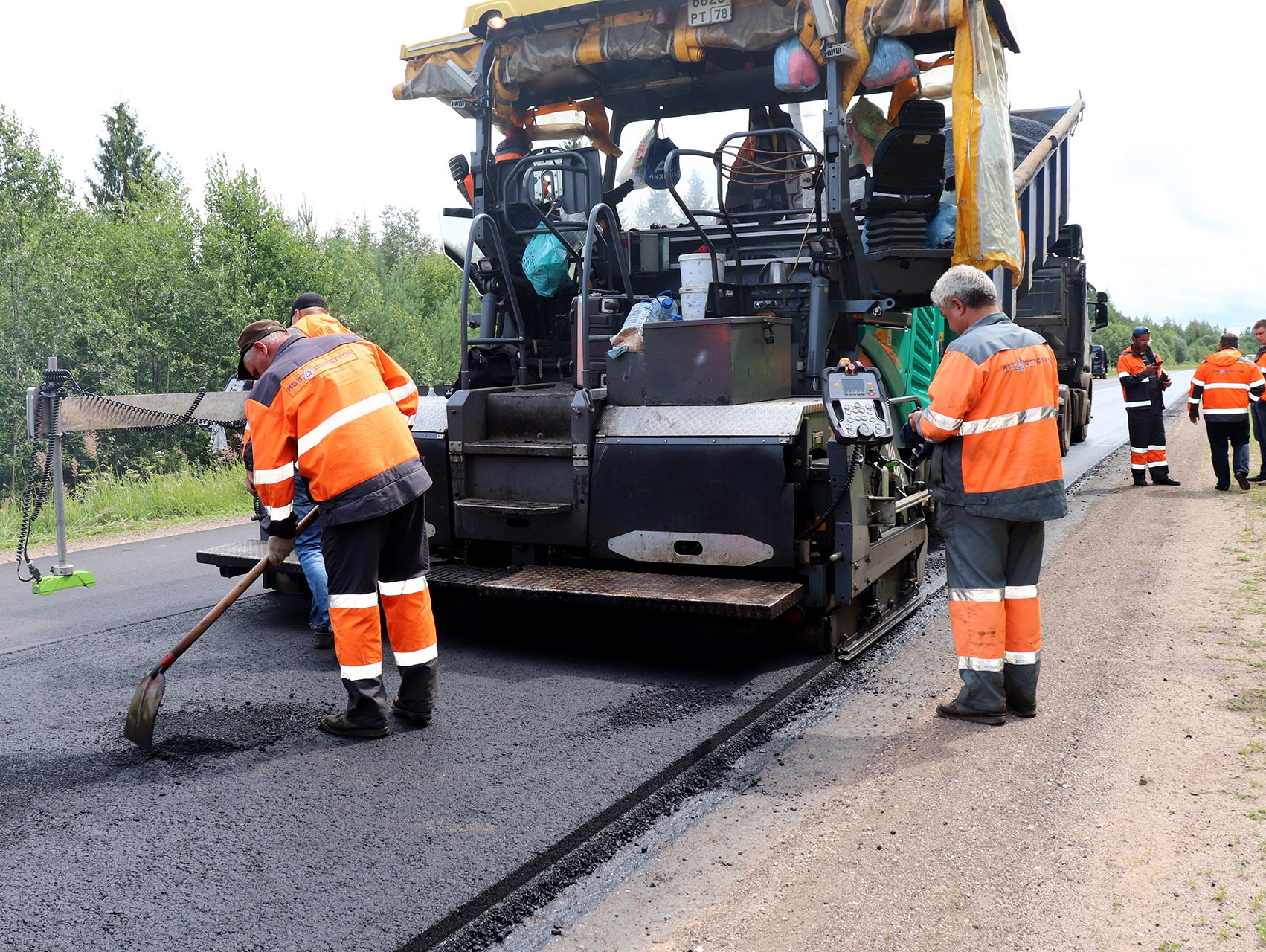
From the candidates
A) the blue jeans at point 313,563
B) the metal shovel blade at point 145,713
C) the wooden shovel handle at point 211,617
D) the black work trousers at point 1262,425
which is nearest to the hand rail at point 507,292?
the blue jeans at point 313,563

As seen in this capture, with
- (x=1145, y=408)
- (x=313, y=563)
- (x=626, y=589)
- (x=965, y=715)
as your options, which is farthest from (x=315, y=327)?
(x=1145, y=408)

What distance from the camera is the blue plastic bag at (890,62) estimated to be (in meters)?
4.96

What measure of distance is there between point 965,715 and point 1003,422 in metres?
1.13

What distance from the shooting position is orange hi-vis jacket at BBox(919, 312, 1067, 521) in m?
3.88

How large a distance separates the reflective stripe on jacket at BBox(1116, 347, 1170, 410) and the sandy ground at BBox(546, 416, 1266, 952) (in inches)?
256

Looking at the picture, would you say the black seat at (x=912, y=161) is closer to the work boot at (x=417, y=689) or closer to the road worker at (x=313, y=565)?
the road worker at (x=313, y=565)

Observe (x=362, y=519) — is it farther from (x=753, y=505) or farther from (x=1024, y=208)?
(x=1024, y=208)

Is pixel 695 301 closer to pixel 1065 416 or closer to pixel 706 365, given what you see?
pixel 706 365

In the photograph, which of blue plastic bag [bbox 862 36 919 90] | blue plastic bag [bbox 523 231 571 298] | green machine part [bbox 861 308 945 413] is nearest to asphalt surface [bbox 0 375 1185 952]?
green machine part [bbox 861 308 945 413]

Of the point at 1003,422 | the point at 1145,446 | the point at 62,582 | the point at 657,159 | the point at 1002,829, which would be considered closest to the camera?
the point at 1002,829

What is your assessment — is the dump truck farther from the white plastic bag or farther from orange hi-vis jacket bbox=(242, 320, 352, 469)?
orange hi-vis jacket bbox=(242, 320, 352, 469)

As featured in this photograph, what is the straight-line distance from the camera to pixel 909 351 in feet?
20.6

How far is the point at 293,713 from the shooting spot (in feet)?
12.9

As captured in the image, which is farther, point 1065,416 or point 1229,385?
point 1065,416
